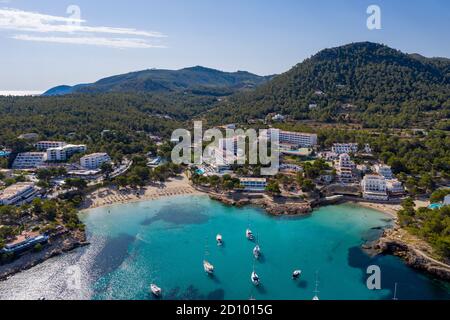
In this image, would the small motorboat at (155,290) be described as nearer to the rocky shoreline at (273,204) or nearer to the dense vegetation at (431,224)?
the rocky shoreline at (273,204)

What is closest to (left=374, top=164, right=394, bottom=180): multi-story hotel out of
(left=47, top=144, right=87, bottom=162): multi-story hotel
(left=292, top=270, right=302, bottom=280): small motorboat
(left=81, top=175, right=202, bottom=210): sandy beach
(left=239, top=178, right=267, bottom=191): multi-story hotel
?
(left=239, top=178, right=267, bottom=191): multi-story hotel

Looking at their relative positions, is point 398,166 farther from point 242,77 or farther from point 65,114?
point 242,77

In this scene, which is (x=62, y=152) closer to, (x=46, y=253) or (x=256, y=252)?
(x=46, y=253)

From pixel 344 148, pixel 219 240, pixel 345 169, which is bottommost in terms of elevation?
pixel 219 240

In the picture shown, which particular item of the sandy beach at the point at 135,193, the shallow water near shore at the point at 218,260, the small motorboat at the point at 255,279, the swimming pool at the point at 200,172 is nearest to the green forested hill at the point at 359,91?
the swimming pool at the point at 200,172

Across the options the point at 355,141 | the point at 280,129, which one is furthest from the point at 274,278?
the point at 280,129

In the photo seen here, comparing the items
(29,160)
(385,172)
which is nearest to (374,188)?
(385,172)

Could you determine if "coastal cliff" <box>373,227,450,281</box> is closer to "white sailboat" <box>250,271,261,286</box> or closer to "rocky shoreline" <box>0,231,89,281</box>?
"white sailboat" <box>250,271,261,286</box>
